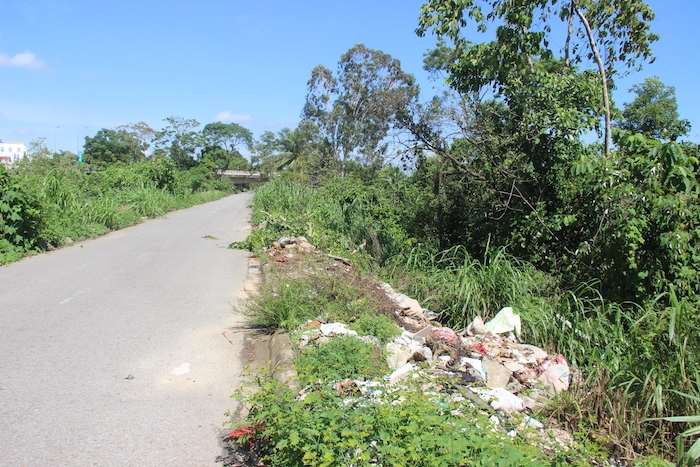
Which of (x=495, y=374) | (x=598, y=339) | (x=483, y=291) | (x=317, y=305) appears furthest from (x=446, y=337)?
(x=598, y=339)

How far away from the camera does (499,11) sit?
10555 mm

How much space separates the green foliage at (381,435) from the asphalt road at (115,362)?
2.65 ft

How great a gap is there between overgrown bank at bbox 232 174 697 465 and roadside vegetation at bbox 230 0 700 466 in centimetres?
3

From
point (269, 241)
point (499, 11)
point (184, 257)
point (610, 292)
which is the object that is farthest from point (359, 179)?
point (610, 292)

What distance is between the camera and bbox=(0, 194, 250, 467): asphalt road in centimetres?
404

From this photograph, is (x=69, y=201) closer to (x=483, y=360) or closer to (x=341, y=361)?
(x=341, y=361)

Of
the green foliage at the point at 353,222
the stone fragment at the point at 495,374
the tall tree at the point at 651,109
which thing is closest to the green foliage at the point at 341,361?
the stone fragment at the point at 495,374

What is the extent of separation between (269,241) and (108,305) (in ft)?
22.0

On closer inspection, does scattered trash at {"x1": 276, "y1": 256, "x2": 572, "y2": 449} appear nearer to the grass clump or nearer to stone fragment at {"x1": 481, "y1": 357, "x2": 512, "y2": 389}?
stone fragment at {"x1": 481, "y1": 357, "x2": 512, "y2": 389}

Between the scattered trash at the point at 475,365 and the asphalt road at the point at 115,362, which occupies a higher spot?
the scattered trash at the point at 475,365

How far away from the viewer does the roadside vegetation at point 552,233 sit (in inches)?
190

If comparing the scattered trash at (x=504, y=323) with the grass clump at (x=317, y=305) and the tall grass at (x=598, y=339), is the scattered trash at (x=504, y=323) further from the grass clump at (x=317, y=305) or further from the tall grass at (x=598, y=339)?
the grass clump at (x=317, y=305)

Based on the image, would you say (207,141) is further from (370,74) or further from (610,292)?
(610,292)

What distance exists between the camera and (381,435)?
3.13 meters
